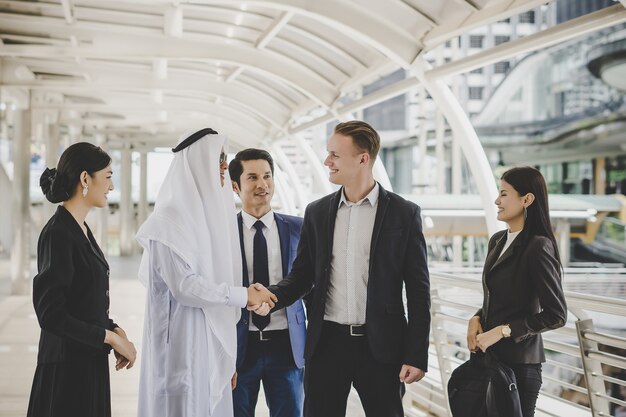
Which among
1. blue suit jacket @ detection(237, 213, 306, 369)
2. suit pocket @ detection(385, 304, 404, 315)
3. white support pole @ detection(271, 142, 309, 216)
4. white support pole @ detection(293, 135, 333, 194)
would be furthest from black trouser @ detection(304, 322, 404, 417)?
white support pole @ detection(271, 142, 309, 216)

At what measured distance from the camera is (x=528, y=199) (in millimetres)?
3039

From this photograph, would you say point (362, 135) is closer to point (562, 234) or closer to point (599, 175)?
point (562, 234)

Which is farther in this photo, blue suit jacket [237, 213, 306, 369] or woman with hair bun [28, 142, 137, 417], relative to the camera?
blue suit jacket [237, 213, 306, 369]

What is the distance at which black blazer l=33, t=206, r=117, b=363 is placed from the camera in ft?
9.12

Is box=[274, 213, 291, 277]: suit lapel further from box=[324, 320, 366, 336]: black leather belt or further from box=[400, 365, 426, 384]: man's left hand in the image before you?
box=[400, 365, 426, 384]: man's left hand

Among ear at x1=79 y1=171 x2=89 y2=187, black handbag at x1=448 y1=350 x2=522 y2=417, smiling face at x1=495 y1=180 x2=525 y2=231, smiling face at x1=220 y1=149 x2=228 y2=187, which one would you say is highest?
smiling face at x1=220 y1=149 x2=228 y2=187

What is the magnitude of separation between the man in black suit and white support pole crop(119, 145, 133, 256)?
24017mm

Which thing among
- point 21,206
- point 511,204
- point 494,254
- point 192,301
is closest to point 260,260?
point 192,301

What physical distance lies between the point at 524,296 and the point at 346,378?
2.50 feet

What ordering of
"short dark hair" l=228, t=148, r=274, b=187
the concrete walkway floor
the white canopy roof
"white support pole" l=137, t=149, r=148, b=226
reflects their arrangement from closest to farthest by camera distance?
"short dark hair" l=228, t=148, r=274, b=187 < the concrete walkway floor < the white canopy roof < "white support pole" l=137, t=149, r=148, b=226

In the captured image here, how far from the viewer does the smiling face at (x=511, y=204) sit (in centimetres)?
306

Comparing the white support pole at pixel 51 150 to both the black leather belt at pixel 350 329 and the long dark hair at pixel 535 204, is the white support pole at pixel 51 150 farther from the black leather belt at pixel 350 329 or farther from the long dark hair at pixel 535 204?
the long dark hair at pixel 535 204

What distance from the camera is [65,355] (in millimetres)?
2867

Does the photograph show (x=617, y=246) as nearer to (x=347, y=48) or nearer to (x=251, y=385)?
(x=347, y=48)
